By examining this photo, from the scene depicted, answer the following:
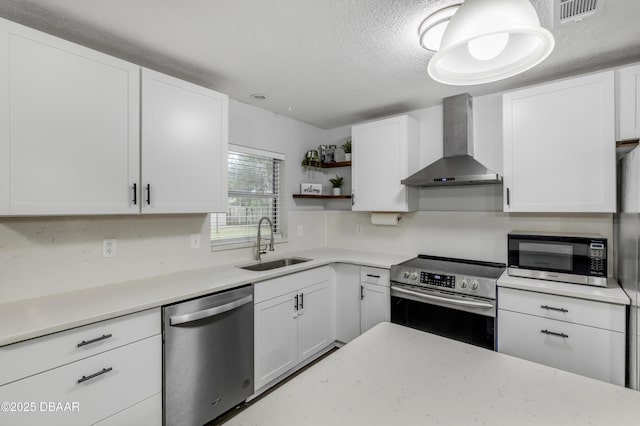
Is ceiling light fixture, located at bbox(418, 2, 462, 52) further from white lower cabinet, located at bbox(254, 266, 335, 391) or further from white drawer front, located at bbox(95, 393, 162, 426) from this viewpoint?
white drawer front, located at bbox(95, 393, 162, 426)

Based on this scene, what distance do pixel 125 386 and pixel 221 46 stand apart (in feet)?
6.51

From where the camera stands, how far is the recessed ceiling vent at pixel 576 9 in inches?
56.2

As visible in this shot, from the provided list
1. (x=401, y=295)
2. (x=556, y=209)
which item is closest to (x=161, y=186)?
(x=401, y=295)

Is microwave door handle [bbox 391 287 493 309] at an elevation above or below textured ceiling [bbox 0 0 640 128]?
below

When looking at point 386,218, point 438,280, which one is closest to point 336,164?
point 386,218

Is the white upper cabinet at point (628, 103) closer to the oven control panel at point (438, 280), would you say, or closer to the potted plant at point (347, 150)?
the oven control panel at point (438, 280)

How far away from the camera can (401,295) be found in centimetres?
253

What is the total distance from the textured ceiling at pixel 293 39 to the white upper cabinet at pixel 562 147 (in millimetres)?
221

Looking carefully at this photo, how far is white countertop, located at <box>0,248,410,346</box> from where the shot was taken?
1.33m

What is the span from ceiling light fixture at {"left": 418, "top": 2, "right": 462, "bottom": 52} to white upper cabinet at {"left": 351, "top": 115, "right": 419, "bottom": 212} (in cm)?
120

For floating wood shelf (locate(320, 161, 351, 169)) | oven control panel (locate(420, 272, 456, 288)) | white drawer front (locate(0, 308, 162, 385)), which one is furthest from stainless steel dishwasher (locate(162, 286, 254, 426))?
floating wood shelf (locate(320, 161, 351, 169))

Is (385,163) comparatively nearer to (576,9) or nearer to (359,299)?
(359,299)

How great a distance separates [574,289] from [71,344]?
9.14ft

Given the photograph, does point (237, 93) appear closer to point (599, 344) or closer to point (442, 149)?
point (442, 149)
